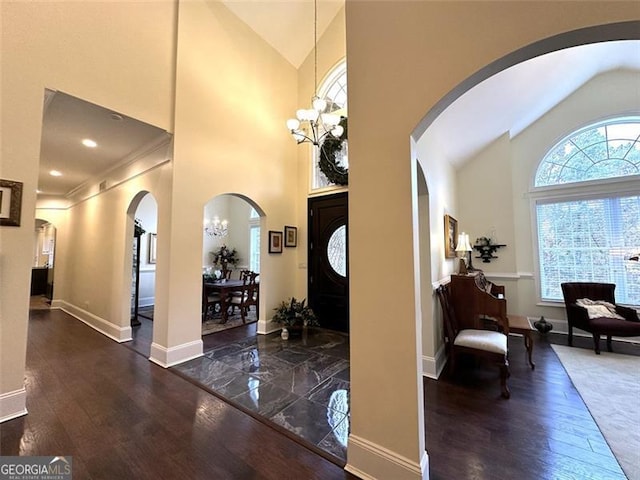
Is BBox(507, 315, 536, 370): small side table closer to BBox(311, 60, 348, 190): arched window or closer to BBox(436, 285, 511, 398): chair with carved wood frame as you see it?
BBox(436, 285, 511, 398): chair with carved wood frame

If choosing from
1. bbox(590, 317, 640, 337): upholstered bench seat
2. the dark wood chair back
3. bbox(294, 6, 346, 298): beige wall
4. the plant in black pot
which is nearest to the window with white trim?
bbox(294, 6, 346, 298): beige wall

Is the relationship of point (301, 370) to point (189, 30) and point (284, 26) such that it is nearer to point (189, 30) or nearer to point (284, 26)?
point (189, 30)

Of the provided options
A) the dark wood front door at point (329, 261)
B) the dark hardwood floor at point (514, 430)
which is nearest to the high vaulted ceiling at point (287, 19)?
the dark wood front door at point (329, 261)

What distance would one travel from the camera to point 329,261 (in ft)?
16.3

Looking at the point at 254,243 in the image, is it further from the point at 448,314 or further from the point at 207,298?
the point at 448,314

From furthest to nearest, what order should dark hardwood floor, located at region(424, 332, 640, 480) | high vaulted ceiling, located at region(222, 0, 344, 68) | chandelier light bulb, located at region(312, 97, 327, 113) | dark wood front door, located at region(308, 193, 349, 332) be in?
1. dark wood front door, located at region(308, 193, 349, 332)
2. high vaulted ceiling, located at region(222, 0, 344, 68)
3. chandelier light bulb, located at region(312, 97, 327, 113)
4. dark hardwood floor, located at region(424, 332, 640, 480)

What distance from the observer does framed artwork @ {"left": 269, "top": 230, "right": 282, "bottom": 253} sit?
4812 millimetres

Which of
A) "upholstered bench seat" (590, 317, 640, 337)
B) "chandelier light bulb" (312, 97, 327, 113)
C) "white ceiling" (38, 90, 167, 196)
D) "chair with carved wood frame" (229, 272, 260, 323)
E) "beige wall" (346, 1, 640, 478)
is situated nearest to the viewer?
"beige wall" (346, 1, 640, 478)

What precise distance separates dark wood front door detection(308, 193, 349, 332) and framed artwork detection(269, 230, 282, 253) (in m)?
0.65

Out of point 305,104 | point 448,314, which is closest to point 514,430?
point 448,314

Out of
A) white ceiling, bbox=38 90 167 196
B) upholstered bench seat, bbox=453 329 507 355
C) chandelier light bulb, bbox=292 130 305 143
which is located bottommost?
upholstered bench seat, bbox=453 329 507 355

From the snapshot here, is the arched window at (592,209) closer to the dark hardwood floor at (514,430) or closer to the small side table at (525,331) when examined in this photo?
the small side table at (525,331)

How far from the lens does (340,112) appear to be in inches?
200

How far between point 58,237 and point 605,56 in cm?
1146
